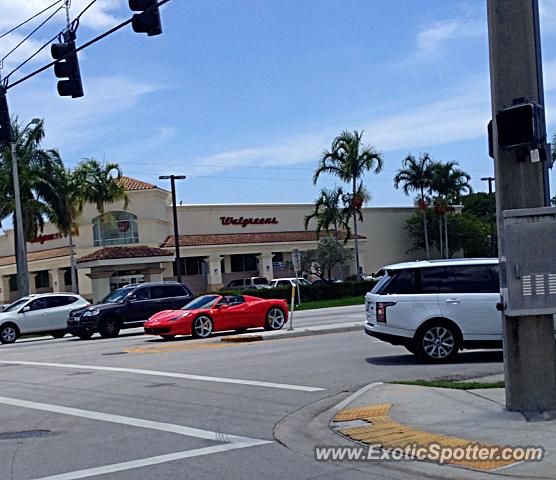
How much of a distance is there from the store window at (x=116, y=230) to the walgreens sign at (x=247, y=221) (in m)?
7.12

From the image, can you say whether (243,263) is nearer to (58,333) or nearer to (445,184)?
(445,184)

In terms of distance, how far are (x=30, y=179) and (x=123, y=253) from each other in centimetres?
1438

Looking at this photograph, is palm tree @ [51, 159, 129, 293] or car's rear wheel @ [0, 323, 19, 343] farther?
palm tree @ [51, 159, 129, 293]

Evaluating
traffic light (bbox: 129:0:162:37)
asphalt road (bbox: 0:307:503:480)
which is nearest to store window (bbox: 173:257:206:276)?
asphalt road (bbox: 0:307:503:480)

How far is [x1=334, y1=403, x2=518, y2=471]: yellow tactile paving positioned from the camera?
831cm

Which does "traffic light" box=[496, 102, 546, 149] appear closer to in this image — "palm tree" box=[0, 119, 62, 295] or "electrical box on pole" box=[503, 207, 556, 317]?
"electrical box on pole" box=[503, 207, 556, 317]

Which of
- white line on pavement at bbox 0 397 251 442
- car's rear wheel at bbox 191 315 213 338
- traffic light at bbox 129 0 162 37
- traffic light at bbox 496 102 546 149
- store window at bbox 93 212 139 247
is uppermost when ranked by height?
traffic light at bbox 129 0 162 37

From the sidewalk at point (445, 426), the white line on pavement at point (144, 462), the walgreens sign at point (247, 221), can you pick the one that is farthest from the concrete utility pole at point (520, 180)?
the walgreens sign at point (247, 221)

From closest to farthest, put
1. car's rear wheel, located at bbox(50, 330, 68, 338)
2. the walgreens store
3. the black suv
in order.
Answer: the black suv → car's rear wheel, located at bbox(50, 330, 68, 338) → the walgreens store

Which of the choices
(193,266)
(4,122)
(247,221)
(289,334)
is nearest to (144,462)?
(4,122)

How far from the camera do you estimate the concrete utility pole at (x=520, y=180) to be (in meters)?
10.0

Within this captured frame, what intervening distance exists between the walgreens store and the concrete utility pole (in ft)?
167

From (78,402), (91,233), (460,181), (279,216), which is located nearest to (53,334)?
(78,402)

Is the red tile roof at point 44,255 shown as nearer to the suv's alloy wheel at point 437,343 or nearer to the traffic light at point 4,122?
the traffic light at point 4,122
